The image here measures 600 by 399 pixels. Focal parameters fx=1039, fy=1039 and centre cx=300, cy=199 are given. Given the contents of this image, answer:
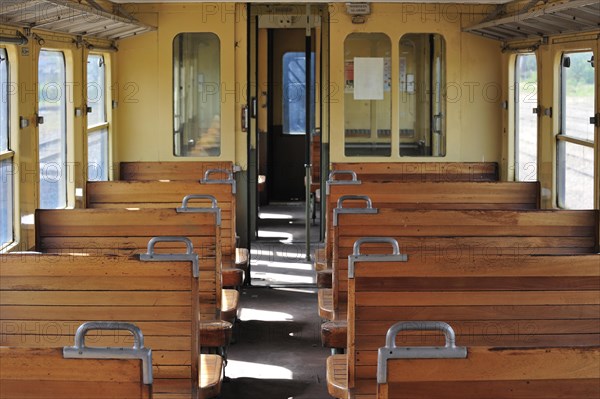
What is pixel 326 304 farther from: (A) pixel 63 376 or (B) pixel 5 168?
(A) pixel 63 376

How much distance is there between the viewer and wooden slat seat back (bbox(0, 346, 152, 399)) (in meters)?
2.91

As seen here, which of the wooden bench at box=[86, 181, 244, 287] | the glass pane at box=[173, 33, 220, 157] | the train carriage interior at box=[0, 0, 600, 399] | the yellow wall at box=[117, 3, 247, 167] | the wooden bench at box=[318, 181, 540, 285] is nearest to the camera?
the train carriage interior at box=[0, 0, 600, 399]

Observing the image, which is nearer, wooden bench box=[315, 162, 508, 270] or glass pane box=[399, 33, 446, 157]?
wooden bench box=[315, 162, 508, 270]

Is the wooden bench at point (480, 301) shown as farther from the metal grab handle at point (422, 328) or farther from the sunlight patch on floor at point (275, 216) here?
the sunlight patch on floor at point (275, 216)

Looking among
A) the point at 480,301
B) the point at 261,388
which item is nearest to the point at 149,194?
the point at 261,388

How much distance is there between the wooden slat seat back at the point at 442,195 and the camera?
7094mm

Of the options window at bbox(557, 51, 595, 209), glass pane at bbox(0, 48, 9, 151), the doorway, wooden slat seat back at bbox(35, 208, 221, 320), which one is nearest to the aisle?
wooden slat seat back at bbox(35, 208, 221, 320)

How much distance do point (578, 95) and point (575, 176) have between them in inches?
22.2

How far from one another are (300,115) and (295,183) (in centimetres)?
97

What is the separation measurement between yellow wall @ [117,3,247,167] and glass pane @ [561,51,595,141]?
3.08 m

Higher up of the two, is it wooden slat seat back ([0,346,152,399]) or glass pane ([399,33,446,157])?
glass pane ([399,33,446,157])

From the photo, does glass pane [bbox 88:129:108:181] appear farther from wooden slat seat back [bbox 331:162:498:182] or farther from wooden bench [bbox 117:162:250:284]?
wooden slat seat back [bbox 331:162:498:182]

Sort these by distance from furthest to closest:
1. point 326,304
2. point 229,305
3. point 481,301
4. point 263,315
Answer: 1. point 263,315
2. point 229,305
3. point 326,304
4. point 481,301

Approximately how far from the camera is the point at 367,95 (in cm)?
959
